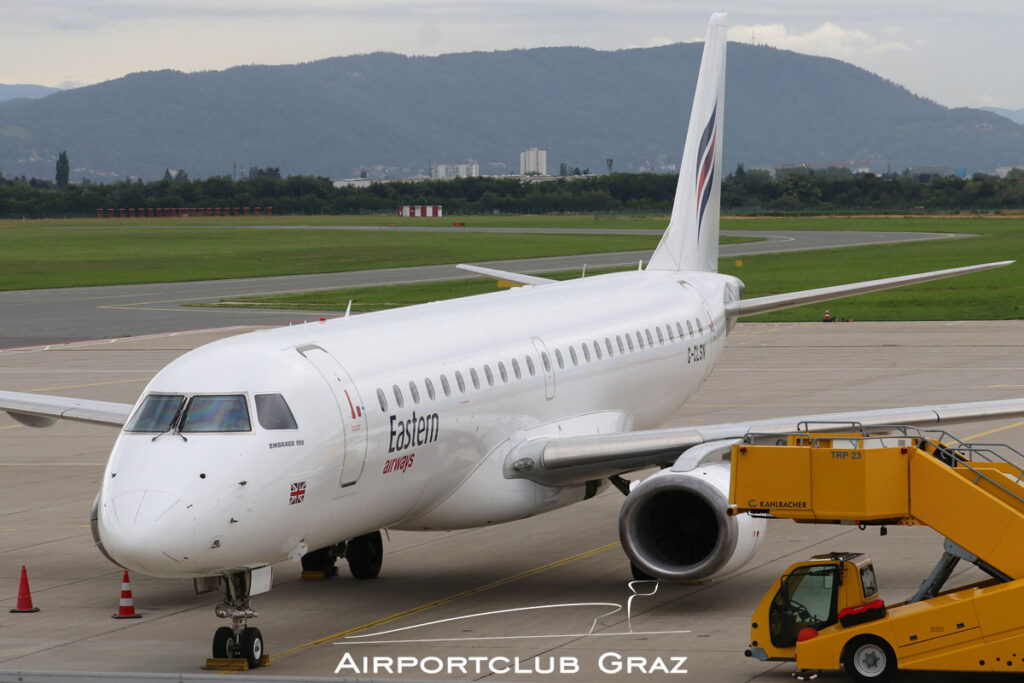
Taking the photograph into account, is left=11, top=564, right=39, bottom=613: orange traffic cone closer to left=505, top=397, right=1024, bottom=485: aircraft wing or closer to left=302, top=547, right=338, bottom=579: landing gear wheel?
left=302, top=547, right=338, bottom=579: landing gear wheel

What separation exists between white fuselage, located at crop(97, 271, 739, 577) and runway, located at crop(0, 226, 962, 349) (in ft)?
127

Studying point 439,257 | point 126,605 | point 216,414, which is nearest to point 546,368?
point 126,605

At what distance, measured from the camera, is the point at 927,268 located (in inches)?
3511

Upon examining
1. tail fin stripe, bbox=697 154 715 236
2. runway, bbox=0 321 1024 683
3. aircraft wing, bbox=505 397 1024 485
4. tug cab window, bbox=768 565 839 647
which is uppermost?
tail fin stripe, bbox=697 154 715 236

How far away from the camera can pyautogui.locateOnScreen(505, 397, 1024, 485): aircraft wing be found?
68.9ft

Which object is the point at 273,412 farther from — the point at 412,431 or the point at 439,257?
the point at 439,257

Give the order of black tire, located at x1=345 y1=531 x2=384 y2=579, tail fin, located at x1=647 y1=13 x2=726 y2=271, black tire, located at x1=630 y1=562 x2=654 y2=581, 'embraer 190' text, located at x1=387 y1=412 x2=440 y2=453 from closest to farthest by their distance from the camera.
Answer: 'embraer 190' text, located at x1=387 y1=412 x2=440 y2=453 → black tire, located at x1=630 y1=562 x2=654 y2=581 → black tire, located at x1=345 y1=531 x2=384 y2=579 → tail fin, located at x1=647 y1=13 x2=726 y2=271

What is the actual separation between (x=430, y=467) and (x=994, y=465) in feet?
22.9

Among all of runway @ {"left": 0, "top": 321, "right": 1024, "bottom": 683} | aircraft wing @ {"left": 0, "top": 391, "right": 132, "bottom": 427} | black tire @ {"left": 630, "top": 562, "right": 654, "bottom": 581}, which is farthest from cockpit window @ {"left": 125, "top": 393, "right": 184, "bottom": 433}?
black tire @ {"left": 630, "top": 562, "right": 654, "bottom": 581}

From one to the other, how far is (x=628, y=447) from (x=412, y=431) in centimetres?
340

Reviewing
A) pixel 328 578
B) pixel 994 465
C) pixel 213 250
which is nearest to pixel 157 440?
pixel 328 578

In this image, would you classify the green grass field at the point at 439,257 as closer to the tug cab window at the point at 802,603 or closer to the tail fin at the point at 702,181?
the tail fin at the point at 702,181

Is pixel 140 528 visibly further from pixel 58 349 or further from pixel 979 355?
pixel 58 349

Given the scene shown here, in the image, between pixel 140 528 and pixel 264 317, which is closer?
pixel 140 528
